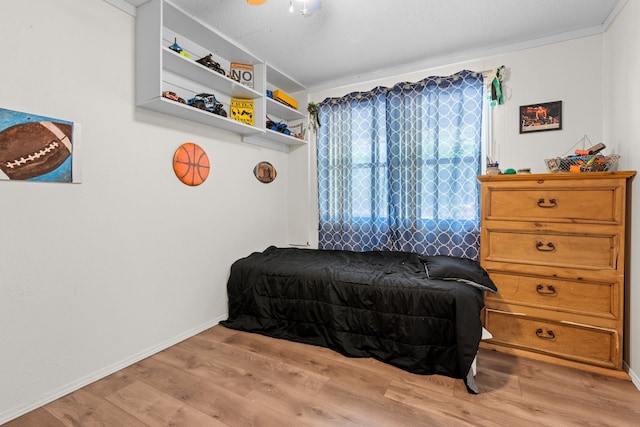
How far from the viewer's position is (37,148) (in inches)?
61.7

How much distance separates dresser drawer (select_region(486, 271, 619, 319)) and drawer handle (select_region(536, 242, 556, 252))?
0.19 meters

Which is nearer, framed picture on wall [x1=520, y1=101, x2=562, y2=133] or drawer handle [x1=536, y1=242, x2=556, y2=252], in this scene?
drawer handle [x1=536, y1=242, x2=556, y2=252]

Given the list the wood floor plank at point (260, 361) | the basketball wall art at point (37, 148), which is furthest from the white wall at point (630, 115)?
the basketball wall art at point (37, 148)

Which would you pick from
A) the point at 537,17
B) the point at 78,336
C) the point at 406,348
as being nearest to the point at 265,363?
the point at 406,348

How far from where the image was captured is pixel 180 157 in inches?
90.7

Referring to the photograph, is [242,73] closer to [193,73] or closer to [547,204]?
[193,73]

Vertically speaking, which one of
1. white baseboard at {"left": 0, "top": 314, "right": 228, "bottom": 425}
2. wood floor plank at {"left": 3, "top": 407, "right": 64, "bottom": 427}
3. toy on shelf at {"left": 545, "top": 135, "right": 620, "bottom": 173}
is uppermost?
toy on shelf at {"left": 545, "top": 135, "right": 620, "bottom": 173}

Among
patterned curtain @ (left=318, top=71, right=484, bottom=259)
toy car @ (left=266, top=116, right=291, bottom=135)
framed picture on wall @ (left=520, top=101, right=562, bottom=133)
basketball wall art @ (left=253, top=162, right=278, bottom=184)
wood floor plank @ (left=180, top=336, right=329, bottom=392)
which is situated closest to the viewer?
wood floor plank @ (left=180, top=336, right=329, bottom=392)

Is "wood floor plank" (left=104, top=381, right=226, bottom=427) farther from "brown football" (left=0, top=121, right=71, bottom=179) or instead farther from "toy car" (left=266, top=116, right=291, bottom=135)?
"toy car" (left=266, top=116, right=291, bottom=135)

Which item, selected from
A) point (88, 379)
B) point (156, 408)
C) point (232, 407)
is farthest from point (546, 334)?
point (88, 379)

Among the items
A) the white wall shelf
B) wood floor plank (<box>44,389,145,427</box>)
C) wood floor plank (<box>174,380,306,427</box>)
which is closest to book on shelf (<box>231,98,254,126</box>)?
the white wall shelf

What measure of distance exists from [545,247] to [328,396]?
1742 mm

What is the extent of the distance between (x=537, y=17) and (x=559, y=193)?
52.1 inches

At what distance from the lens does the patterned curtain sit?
2.67m
